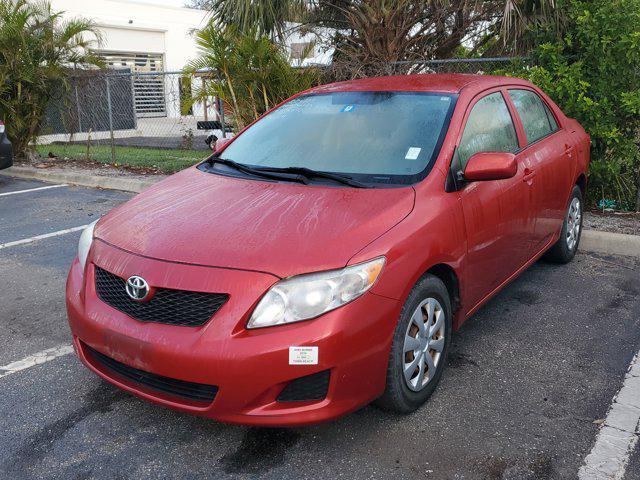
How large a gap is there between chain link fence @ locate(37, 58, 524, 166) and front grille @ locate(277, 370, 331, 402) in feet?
18.8

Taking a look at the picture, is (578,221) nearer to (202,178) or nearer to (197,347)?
(202,178)

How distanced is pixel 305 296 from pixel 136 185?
22.6 feet

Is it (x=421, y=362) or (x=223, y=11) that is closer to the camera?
(x=421, y=362)

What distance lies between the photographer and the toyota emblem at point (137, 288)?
8.60 ft

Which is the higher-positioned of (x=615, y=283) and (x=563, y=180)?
(x=563, y=180)

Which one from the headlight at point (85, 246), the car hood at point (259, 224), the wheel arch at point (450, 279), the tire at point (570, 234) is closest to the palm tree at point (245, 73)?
the tire at point (570, 234)

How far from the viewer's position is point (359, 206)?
9.69 ft

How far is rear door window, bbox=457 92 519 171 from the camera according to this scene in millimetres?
3518

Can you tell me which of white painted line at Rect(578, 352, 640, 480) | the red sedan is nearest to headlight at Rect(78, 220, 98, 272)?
the red sedan

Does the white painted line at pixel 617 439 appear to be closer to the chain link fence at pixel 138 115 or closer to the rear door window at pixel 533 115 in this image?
the rear door window at pixel 533 115

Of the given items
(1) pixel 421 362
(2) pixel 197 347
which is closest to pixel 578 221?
(1) pixel 421 362

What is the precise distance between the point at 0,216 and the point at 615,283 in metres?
6.67

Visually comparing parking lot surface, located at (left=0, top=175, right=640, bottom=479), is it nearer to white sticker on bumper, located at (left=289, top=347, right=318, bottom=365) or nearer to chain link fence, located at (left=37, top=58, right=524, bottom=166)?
white sticker on bumper, located at (left=289, top=347, right=318, bottom=365)

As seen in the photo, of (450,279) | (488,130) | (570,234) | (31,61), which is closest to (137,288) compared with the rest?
(450,279)
